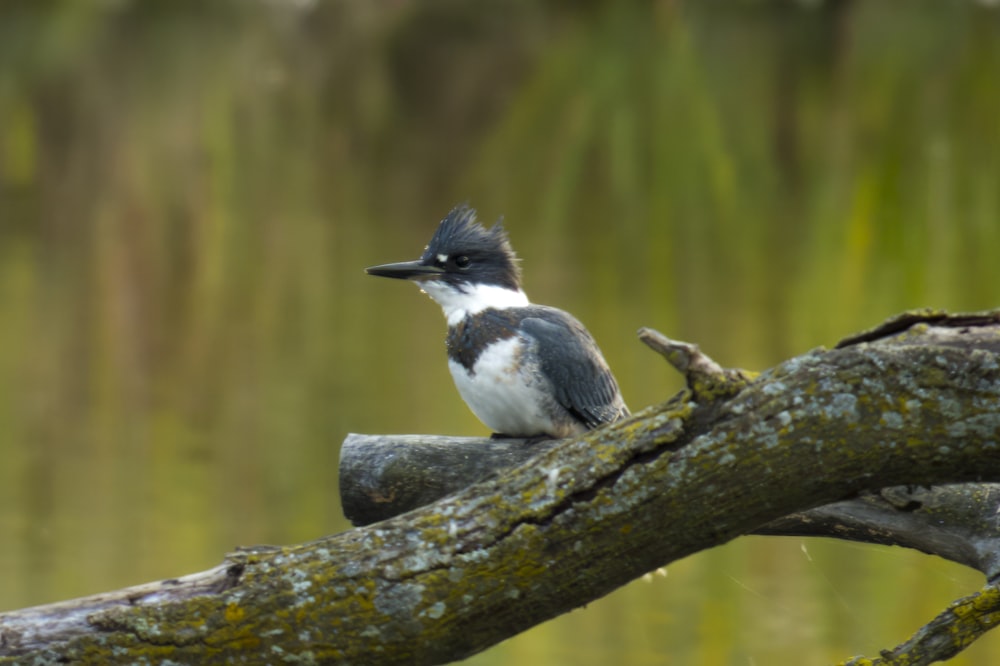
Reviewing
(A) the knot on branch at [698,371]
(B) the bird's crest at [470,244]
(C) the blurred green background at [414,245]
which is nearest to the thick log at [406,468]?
(A) the knot on branch at [698,371]

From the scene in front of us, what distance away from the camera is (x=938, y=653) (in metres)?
2.74

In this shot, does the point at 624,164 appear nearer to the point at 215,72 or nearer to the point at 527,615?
the point at 215,72

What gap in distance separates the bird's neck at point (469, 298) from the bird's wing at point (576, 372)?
130 mm

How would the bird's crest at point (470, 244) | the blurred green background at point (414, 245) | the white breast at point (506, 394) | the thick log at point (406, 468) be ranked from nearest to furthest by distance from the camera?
the thick log at point (406, 468)
the white breast at point (506, 394)
the bird's crest at point (470, 244)
the blurred green background at point (414, 245)

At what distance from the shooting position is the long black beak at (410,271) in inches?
151

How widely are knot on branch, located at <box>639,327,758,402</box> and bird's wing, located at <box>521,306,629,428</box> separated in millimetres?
1087

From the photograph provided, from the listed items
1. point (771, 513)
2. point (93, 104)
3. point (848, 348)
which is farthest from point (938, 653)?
point (93, 104)

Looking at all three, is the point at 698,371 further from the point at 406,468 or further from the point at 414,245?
the point at 414,245

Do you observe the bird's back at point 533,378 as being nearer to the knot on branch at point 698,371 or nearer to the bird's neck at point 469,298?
the bird's neck at point 469,298

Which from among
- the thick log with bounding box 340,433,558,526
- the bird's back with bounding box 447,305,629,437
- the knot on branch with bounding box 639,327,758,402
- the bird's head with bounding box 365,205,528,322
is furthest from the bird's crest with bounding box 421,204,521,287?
the knot on branch with bounding box 639,327,758,402

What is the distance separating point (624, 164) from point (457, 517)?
1949cm

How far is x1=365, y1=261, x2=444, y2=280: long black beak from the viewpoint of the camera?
3.84m

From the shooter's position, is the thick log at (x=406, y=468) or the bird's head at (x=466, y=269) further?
the bird's head at (x=466, y=269)

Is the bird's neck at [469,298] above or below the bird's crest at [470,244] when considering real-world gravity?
below
